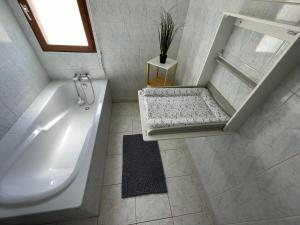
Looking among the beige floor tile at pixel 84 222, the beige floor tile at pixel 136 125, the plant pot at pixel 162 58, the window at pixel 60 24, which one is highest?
the window at pixel 60 24

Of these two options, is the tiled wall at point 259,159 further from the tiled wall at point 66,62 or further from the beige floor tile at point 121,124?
the tiled wall at point 66,62

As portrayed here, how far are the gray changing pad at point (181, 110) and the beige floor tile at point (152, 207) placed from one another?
864mm

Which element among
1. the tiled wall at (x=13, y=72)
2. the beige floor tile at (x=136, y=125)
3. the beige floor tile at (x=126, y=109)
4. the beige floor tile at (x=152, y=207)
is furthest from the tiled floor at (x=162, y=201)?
the tiled wall at (x=13, y=72)

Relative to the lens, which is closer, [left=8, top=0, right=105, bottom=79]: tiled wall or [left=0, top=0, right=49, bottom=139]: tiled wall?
[left=0, top=0, right=49, bottom=139]: tiled wall

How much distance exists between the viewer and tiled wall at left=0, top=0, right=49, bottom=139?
119 cm

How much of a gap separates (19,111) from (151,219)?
1653 millimetres

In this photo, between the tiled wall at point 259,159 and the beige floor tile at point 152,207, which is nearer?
the tiled wall at point 259,159

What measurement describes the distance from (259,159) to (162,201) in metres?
0.96

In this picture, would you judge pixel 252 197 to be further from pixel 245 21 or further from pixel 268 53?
pixel 245 21

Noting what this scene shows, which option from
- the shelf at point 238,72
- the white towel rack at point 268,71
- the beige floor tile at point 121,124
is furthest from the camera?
the beige floor tile at point 121,124

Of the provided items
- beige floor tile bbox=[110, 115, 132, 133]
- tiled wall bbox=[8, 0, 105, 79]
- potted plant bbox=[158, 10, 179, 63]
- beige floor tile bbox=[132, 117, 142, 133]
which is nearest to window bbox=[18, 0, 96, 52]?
tiled wall bbox=[8, 0, 105, 79]

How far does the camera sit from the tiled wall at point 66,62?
5.38 feet

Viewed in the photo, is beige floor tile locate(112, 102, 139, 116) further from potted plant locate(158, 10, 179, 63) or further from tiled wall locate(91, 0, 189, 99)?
potted plant locate(158, 10, 179, 63)

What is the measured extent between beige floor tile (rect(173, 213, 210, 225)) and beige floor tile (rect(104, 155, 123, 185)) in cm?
66
